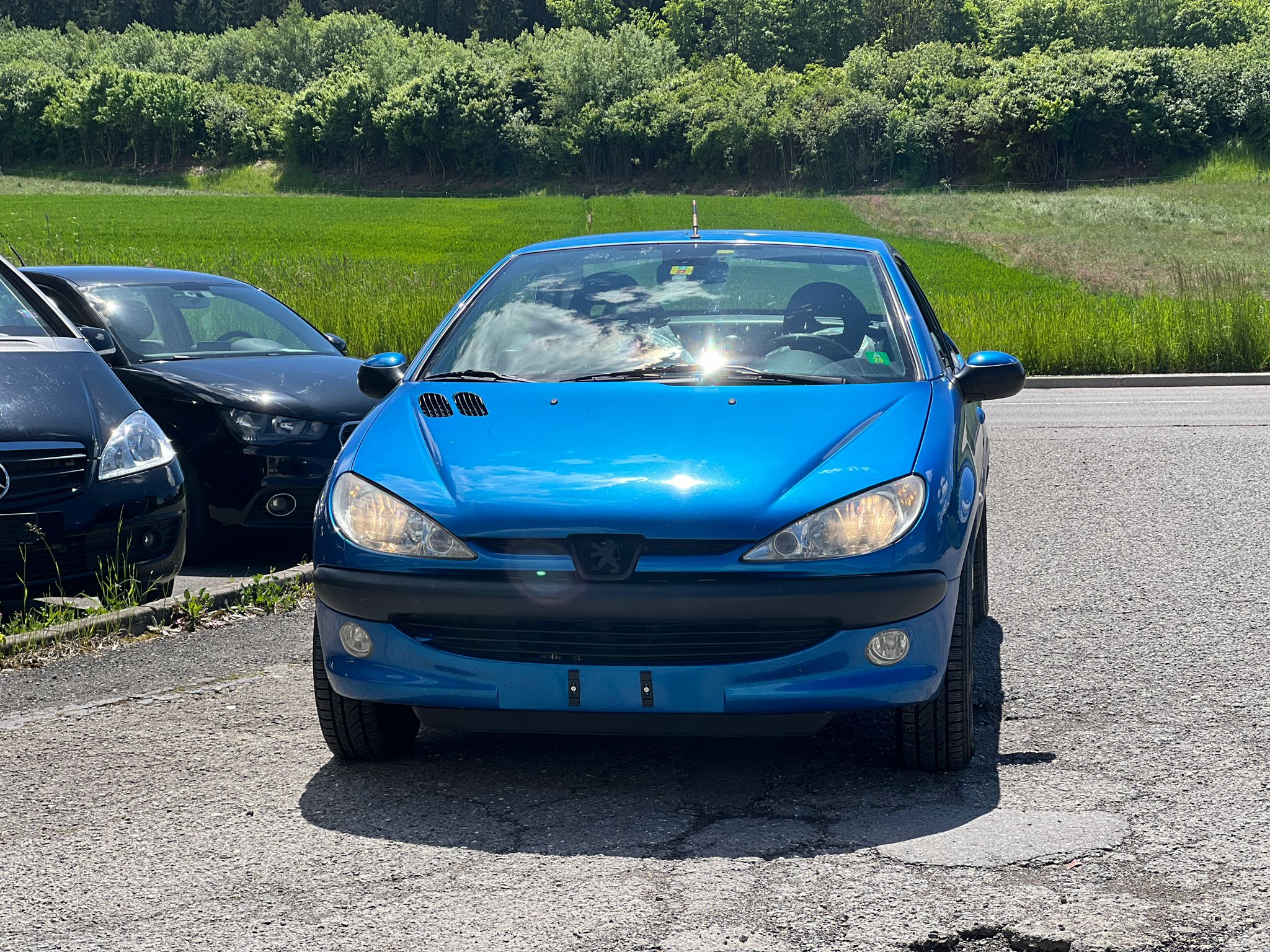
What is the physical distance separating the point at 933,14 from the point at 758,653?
574ft

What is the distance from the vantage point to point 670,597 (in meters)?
3.60

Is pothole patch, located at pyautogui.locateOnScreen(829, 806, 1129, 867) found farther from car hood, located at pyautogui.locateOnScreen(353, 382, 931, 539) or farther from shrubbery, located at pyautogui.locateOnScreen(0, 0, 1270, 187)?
shrubbery, located at pyautogui.locateOnScreen(0, 0, 1270, 187)

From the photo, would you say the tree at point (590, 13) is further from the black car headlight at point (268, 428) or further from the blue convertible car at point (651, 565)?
the blue convertible car at point (651, 565)

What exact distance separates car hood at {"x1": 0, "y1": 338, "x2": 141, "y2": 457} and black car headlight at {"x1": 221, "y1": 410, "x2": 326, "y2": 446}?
4.00 feet

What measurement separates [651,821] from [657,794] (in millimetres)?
222

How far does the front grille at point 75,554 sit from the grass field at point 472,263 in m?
12.5

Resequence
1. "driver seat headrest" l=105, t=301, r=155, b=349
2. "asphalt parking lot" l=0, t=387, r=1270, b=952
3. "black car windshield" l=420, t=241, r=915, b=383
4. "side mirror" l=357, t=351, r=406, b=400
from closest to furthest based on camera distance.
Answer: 1. "asphalt parking lot" l=0, t=387, r=1270, b=952
2. "black car windshield" l=420, t=241, r=915, b=383
3. "side mirror" l=357, t=351, r=406, b=400
4. "driver seat headrest" l=105, t=301, r=155, b=349

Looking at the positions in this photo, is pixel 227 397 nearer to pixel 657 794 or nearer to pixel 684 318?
pixel 684 318

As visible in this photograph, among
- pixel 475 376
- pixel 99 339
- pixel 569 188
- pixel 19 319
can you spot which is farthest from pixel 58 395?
pixel 569 188

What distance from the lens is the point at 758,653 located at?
3688mm

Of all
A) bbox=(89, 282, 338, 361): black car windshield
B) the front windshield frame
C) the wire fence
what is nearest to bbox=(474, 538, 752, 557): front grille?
the front windshield frame

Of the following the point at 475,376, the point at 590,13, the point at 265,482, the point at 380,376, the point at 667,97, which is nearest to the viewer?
the point at 475,376

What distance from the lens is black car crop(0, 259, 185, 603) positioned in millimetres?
5785

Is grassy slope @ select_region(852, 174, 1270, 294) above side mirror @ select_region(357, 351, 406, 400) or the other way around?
the other way around
